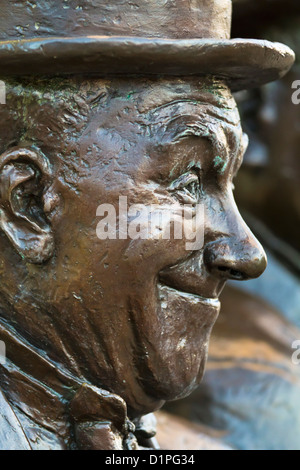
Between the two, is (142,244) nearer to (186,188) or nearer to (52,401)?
(186,188)

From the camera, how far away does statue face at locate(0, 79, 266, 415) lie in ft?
7.22

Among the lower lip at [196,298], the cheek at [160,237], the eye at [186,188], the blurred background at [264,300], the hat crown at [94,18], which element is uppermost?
the hat crown at [94,18]

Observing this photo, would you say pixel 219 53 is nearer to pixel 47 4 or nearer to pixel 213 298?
pixel 47 4

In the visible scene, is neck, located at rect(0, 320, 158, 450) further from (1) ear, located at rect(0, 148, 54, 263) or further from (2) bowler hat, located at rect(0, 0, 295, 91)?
(2) bowler hat, located at rect(0, 0, 295, 91)

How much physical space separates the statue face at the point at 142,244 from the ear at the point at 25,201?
29 millimetres

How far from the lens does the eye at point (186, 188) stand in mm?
2260

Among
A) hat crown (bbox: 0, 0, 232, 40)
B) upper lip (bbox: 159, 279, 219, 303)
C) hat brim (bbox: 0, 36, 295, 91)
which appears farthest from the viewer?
upper lip (bbox: 159, 279, 219, 303)

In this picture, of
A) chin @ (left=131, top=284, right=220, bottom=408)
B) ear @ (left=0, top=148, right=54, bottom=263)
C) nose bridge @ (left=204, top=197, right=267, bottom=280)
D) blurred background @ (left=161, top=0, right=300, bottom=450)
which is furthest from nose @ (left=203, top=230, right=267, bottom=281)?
blurred background @ (left=161, top=0, right=300, bottom=450)

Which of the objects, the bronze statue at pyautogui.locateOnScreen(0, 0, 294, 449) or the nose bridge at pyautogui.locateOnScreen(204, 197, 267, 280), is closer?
the bronze statue at pyautogui.locateOnScreen(0, 0, 294, 449)

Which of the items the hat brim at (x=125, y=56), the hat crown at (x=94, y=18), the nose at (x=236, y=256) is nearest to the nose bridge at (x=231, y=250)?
the nose at (x=236, y=256)

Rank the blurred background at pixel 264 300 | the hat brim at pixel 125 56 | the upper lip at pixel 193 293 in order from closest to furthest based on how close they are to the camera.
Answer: the hat brim at pixel 125 56, the upper lip at pixel 193 293, the blurred background at pixel 264 300

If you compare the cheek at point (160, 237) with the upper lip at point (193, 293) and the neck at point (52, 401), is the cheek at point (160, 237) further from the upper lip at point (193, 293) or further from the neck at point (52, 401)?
the neck at point (52, 401)

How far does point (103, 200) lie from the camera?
2195mm

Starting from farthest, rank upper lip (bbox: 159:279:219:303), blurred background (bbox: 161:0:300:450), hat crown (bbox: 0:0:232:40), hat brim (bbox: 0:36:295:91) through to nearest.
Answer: blurred background (bbox: 161:0:300:450) < upper lip (bbox: 159:279:219:303) < hat crown (bbox: 0:0:232:40) < hat brim (bbox: 0:36:295:91)
